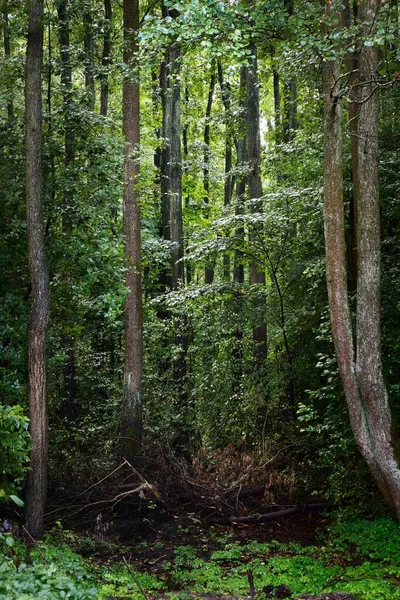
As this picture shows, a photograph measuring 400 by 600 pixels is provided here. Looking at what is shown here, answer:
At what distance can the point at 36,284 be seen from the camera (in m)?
9.97

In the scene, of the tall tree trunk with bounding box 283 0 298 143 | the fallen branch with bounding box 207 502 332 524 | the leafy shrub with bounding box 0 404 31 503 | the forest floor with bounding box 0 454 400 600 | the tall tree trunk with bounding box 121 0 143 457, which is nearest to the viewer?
the forest floor with bounding box 0 454 400 600

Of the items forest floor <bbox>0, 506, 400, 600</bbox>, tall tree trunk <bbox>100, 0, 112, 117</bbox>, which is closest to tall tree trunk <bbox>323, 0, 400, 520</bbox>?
forest floor <bbox>0, 506, 400, 600</bbox>

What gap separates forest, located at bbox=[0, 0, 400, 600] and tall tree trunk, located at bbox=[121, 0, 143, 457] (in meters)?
0.04

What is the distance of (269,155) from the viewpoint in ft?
47.7

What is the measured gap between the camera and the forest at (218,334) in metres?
7.89

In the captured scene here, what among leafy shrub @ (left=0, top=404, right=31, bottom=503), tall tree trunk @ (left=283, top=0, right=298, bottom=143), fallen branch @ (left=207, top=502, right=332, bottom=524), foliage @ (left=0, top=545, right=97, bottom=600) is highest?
tall tree trunk @ (left=283, top=0, right=298, bottom=143)

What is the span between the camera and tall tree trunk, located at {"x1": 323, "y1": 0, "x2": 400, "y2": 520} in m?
8.20

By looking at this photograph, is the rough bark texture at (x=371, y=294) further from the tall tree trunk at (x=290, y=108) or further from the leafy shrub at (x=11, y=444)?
the tall tree trunk at (x=290, y=108)

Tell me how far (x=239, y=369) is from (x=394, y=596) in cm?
834

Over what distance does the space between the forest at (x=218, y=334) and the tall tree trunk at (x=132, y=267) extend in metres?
0.04

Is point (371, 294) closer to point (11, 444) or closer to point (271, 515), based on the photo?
point (271, 515)

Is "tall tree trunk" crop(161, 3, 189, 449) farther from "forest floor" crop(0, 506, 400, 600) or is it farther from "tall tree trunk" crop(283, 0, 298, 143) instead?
"forest floor" crop(0, 506, 400, 600)

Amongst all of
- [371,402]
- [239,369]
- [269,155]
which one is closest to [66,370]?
[239,369]

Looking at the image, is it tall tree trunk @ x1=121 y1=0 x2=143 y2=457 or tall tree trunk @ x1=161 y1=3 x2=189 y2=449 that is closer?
tall tree trunk @ x1=121 y1=0 x2=143 y2=457
